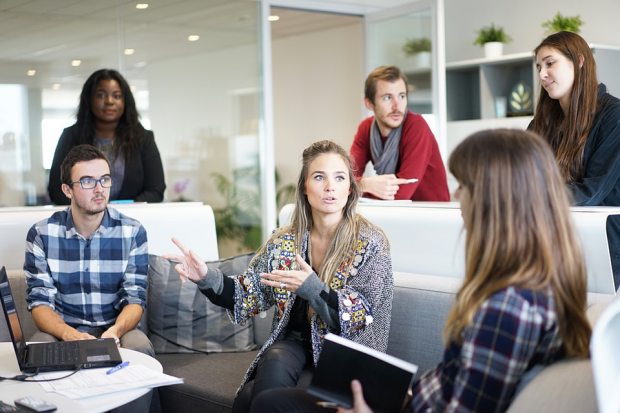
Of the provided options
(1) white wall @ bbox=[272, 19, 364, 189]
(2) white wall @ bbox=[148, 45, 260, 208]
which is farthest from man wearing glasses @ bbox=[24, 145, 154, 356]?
(1) white wall @ bbox=[272, 19, 364, 189]

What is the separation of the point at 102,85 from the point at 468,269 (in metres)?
3.07

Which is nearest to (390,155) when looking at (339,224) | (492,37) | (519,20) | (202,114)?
(339,224)

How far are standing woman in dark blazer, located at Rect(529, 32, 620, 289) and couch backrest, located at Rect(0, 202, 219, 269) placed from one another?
164 cm

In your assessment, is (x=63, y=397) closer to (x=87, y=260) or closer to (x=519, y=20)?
(x=87, y=260)

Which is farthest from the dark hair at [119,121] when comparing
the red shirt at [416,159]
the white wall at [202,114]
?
the red shirt at [416,159]

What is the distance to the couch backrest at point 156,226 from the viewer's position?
10.0 ft

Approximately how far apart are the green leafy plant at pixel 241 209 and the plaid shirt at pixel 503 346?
4.11 m

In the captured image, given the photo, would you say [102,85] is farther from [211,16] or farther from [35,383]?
[35,383]

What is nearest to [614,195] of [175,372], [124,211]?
[175,372]

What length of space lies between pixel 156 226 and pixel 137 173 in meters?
0.73

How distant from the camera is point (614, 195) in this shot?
94.4 inches

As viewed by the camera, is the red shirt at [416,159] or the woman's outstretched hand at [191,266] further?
the red shirt at [416,159]

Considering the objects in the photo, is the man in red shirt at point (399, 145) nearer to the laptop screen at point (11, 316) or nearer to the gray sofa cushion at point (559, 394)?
the laptop screen at point (11, 316)

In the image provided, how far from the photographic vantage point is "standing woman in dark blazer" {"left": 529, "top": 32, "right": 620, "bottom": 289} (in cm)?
230
